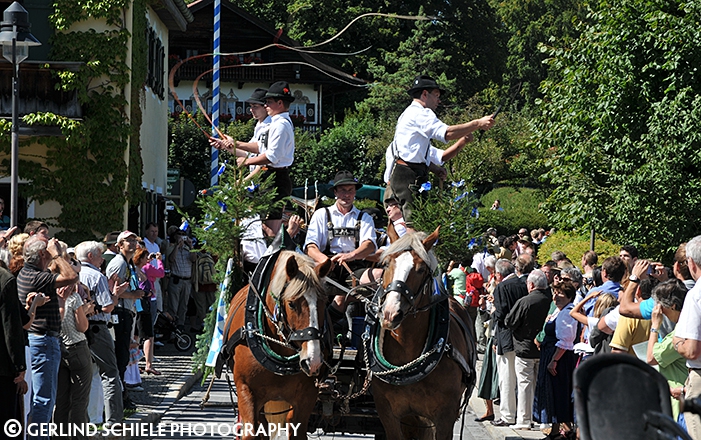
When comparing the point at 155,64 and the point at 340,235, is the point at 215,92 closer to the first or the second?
the point at 340,235

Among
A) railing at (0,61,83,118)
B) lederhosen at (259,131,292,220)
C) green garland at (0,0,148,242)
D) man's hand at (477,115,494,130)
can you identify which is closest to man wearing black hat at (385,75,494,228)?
man's hand at (477,115,494,130)

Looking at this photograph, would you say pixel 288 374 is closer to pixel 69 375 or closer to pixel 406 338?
pixel 406 338

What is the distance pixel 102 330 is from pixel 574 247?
1963 centimetres

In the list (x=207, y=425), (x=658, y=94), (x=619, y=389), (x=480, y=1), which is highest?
(x=480, y=1)

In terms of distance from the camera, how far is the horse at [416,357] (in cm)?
695

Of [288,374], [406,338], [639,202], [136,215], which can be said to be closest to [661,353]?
[406,338]

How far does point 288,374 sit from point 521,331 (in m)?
4.96

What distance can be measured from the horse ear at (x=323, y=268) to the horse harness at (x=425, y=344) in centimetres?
41

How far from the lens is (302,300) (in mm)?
7094

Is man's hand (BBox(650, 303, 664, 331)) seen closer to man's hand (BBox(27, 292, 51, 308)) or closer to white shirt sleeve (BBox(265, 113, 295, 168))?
white shirt sleeve (BBox(265, 113, 295, 168))

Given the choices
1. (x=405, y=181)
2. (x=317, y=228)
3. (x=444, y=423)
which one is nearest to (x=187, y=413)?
(x=317, y=228)

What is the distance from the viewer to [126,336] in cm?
1186

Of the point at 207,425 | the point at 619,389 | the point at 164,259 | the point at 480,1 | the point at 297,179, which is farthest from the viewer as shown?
the point at 480,1

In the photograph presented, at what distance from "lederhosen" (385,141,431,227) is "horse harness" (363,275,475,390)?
1278 mm
